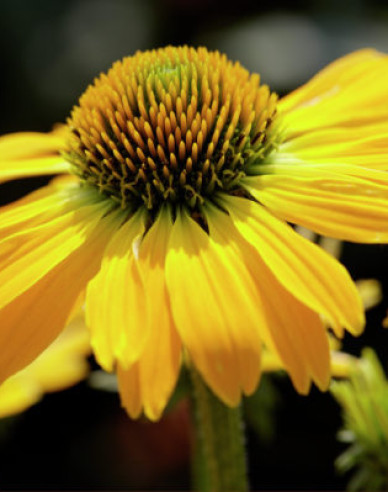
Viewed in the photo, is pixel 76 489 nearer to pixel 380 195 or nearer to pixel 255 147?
pixel 255 147

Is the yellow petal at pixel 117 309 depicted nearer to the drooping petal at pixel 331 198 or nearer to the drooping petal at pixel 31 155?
the drooping petal at pixel 331 198

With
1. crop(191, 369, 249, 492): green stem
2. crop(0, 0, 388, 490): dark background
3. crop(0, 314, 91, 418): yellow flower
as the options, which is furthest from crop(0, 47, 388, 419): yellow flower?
crop(0, 0, 388, 490): dark background

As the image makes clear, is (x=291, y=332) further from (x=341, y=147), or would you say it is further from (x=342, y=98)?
(x=342, y=98)

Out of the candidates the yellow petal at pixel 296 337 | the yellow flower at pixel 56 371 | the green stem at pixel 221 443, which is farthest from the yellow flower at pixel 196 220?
the yellow flower at pixel 56 371

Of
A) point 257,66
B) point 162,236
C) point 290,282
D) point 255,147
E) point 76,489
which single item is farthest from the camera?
point 257,66

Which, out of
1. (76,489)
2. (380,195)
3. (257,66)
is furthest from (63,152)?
(257,66)

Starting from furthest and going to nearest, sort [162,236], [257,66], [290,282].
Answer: [257,66]
[162,236]
[290,282]
